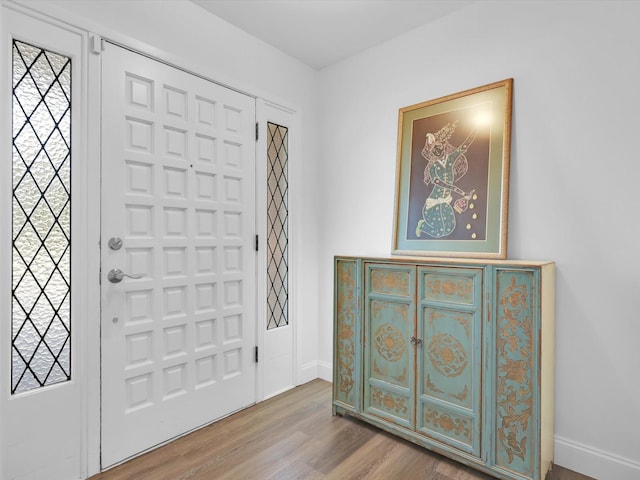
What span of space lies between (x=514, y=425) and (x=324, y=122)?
2.40m

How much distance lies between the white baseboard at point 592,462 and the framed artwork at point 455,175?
1.01 metres

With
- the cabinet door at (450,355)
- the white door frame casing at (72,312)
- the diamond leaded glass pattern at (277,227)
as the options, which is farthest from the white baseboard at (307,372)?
Answer: the white door frame casing at (72,312)

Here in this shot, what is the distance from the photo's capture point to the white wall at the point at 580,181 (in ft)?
5.81

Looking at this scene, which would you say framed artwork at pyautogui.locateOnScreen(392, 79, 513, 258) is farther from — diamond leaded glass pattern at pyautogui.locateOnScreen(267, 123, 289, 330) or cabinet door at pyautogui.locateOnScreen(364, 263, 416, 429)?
diamond leaded glass pattern at pyautogui.locateOnScreen(267, 123, 289, 330)

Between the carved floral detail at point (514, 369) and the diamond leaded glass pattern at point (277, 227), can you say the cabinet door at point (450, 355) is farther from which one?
the diamond leaded glass pattern at point (277, 227)

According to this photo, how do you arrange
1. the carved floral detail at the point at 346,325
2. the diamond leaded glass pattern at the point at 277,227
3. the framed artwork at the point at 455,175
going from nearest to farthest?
the framed artwork at the point at 455,175, the carved floral detail at the point at 346,325, the diamond leaded glass pattern at the point at 277,227

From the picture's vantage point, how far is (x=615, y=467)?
70.4 inches

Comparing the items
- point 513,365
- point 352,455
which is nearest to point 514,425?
point 513,365

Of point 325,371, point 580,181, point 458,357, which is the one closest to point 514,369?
point 458,357

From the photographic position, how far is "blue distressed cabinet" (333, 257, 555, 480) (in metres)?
1.73

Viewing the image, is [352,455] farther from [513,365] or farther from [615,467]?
[615,467]

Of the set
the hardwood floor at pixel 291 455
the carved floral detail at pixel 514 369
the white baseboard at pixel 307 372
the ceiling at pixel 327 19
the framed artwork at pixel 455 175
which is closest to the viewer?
the carved floral detail at pixel 514 369

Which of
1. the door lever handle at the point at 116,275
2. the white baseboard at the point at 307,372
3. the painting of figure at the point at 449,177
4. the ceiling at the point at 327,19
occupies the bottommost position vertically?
the white baseboard at the point at 307,372

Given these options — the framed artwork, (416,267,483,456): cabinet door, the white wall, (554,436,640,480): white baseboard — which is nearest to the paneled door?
→ the framed artwork
